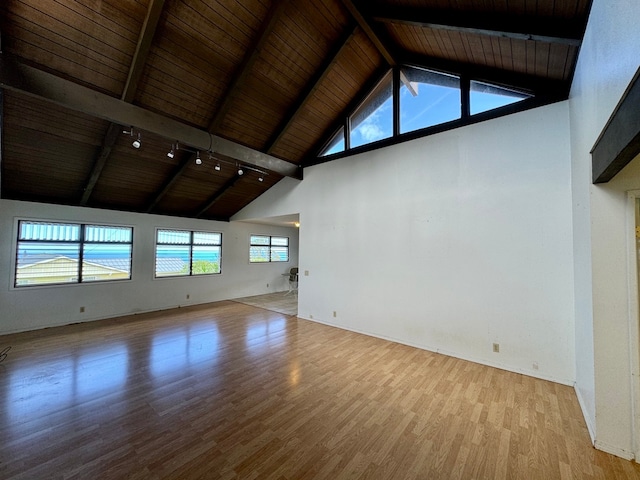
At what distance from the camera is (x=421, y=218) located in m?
4.07

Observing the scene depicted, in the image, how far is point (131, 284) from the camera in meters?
6.01

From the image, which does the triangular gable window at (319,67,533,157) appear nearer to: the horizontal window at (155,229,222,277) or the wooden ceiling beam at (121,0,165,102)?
the wooden ceiling beam at (121,0,165,102)

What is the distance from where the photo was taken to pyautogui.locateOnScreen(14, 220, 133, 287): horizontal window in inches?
190

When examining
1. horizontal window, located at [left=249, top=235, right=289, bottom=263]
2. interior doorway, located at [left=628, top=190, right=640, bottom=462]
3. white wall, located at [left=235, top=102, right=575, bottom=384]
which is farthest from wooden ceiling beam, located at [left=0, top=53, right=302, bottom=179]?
interior doorway, located at [left=628, top=190, right=640, bottom=462]

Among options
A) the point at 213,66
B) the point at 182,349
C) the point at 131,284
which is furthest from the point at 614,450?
the point at 131,284

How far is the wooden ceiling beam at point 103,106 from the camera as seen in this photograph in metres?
2.71

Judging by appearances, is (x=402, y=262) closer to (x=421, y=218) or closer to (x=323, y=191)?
(x=421, y=218)

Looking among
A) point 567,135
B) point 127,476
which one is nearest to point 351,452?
point 127,476

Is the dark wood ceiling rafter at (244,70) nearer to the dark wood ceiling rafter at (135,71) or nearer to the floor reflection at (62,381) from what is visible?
the dark wood ceiling rafter at (135,71)

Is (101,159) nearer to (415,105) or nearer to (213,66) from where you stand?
(213,66)

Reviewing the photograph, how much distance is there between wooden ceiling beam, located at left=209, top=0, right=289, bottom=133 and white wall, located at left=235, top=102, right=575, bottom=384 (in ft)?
7.45

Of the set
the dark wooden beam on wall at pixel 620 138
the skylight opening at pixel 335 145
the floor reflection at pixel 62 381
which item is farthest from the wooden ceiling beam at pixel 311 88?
the floor reflection at pixel 62 381

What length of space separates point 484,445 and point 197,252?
7271 mm

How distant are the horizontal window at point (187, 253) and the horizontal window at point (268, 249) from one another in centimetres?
117
